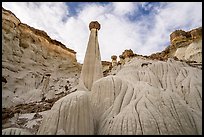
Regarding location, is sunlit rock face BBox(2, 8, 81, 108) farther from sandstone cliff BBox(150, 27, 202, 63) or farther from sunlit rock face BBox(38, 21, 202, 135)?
sandstone cliff BBox(150, 27, 202, 63)

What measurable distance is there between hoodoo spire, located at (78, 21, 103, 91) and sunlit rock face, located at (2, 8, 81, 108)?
2.78m

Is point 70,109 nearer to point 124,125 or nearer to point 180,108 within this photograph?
point 124,125

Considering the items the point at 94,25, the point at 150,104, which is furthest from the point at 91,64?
the point at 150,104

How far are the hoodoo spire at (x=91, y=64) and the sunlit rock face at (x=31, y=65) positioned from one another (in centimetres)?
278

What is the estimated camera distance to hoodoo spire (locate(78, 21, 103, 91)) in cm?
854

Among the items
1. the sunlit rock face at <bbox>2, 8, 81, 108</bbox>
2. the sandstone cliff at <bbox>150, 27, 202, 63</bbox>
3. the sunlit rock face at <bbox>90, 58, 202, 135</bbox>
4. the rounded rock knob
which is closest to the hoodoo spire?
the rounded rock knob

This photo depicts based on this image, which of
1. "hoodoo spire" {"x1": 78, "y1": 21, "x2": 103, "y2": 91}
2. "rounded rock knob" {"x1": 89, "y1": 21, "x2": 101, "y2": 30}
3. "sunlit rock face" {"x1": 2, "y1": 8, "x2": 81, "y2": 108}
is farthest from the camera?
"sunlit rock face" {"x1": 2, "y1": 8, "x2": 81, "y2": 108}

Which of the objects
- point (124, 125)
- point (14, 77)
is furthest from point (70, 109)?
point (14, 77)

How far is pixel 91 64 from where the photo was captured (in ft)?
29.7

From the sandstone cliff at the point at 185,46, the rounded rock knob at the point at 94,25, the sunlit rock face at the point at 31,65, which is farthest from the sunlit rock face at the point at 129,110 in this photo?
the sandstone cliff at the point at 185,46

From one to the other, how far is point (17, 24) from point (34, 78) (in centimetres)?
399

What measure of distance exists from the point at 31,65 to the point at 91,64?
5.61 m

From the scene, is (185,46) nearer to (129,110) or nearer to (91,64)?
(91,64)

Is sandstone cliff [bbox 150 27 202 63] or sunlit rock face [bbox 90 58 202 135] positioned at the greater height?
sandstone cliff [bbox 150 27 202 63]
